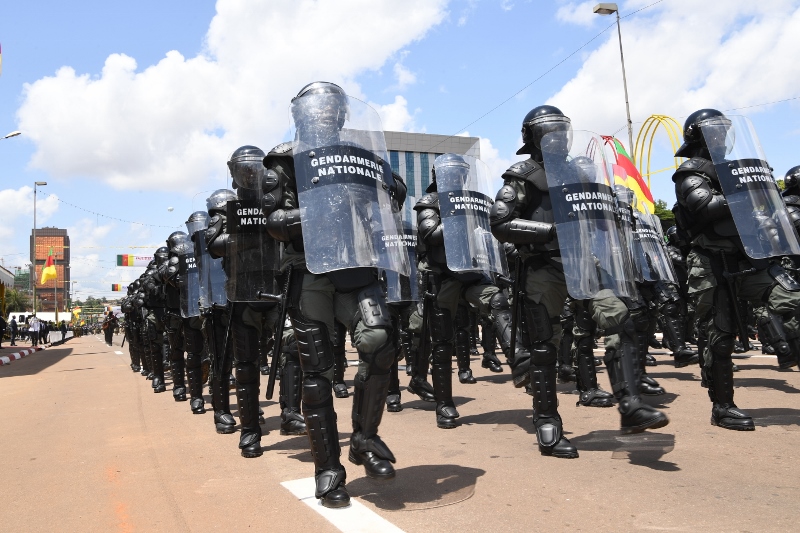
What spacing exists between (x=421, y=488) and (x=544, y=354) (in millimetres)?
1285

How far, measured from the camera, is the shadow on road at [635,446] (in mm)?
3986

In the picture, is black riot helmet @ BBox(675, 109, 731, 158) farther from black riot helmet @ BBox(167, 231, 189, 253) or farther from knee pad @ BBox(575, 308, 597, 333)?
black riot helmet @ BBox(167, 231, 189, 253)

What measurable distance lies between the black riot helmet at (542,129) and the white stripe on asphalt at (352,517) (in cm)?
251

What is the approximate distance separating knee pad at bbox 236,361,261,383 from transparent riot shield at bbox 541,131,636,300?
2.47 metres

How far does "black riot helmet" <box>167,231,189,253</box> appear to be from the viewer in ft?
23.6

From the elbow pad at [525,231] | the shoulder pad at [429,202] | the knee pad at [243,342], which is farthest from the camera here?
the shoulder pad at [429,202]

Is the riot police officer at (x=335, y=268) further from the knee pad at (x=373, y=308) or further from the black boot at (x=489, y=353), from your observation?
the black boot at (x=489, y=353)

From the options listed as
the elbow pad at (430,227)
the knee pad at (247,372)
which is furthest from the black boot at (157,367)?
the elbow pad at (430,227)

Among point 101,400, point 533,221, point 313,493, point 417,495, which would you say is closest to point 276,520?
point 313,493

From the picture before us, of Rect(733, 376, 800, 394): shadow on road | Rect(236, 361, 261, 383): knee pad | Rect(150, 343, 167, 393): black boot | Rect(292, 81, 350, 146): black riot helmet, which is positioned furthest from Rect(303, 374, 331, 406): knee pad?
Rect(150, 343, 167, 393): black boot

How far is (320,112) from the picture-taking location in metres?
3.55

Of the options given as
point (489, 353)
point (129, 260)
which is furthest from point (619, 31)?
point (129, 260)

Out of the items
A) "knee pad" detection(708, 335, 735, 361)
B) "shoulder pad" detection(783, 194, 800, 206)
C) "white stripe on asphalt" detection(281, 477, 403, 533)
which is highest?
"shoulder pad" detection(783, 194, 800, 206)

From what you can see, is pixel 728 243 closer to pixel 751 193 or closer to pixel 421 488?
pixel 751 193
